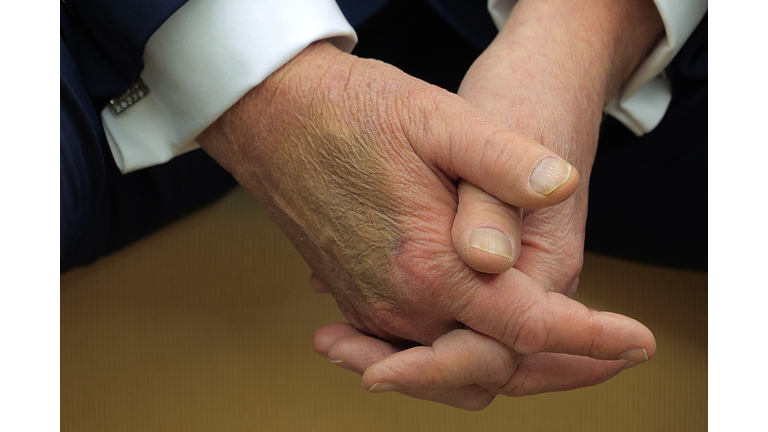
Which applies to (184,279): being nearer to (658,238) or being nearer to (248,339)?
(248,339)

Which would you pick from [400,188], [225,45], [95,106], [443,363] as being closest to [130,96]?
[95,106]

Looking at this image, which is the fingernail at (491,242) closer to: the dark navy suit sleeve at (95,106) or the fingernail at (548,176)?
the fingernail at (548,176)

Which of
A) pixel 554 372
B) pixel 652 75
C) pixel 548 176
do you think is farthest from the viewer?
pixel 652 75

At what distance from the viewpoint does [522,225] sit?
1.98 feet

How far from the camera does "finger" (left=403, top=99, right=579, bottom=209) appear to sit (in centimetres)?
51

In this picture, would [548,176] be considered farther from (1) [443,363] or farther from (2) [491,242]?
(1) [443,363]

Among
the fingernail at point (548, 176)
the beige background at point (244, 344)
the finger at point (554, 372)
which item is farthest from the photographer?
the beige background at point (244, 344)

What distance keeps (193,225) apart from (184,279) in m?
0.10

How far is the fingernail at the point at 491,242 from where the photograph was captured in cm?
51

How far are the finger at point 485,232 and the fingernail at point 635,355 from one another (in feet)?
0.47

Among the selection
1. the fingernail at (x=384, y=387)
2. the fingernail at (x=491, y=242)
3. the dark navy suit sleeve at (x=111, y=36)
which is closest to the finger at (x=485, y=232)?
the fingernail at (x=491, y=242)

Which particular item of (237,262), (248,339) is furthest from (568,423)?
(237,262)

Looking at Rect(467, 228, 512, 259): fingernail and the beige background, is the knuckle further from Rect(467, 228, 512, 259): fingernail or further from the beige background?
the beige background

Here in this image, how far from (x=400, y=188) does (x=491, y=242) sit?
0.33 feet
